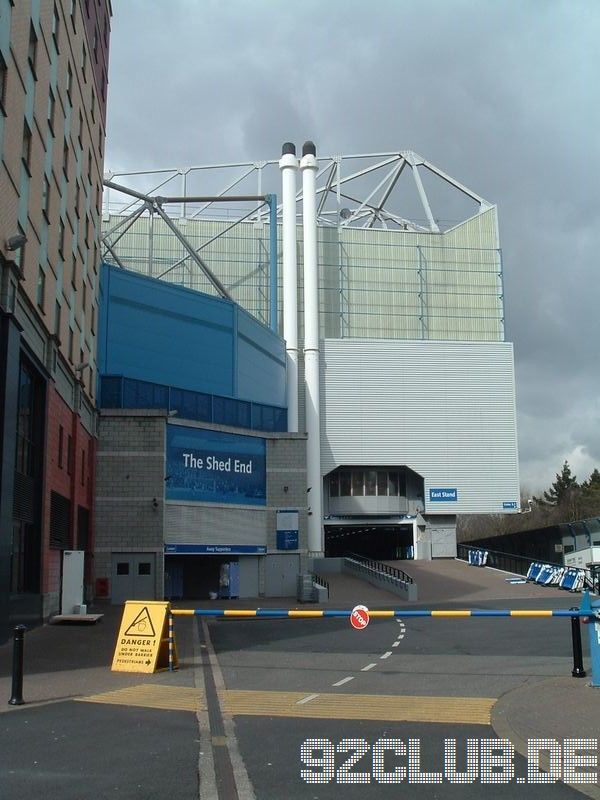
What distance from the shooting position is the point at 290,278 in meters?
69.7

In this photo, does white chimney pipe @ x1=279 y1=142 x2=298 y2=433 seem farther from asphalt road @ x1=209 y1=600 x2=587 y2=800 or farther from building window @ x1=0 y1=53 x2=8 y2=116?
building window @ x1=0 y1=53 x2=8 y2=116

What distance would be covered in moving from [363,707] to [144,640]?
16.5 ft

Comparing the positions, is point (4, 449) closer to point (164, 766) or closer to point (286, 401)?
point (164, 766)

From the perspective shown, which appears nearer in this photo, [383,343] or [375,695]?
[375,695]

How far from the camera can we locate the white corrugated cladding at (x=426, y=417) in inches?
2820

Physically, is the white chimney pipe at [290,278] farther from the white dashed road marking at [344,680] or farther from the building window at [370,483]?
the white dashed road marking at [344,680]

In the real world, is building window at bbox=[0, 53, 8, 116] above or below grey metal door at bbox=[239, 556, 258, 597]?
above

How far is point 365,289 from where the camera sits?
77938mm

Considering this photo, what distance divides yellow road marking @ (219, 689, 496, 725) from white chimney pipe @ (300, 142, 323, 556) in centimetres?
5210

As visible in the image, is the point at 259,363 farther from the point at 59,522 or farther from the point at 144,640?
the point at 144,640

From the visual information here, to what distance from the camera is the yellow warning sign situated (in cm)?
1492

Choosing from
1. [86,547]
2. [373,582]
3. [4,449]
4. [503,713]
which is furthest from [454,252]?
[503,713]

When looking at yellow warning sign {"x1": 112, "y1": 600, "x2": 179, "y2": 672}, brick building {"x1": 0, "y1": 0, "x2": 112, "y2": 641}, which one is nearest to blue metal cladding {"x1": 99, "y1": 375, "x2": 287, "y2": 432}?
brick building {"x1": 0, "y1": 0, "x2": 112, "y2": 641}

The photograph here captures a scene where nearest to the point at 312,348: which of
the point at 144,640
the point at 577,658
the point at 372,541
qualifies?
the point at 372,541
